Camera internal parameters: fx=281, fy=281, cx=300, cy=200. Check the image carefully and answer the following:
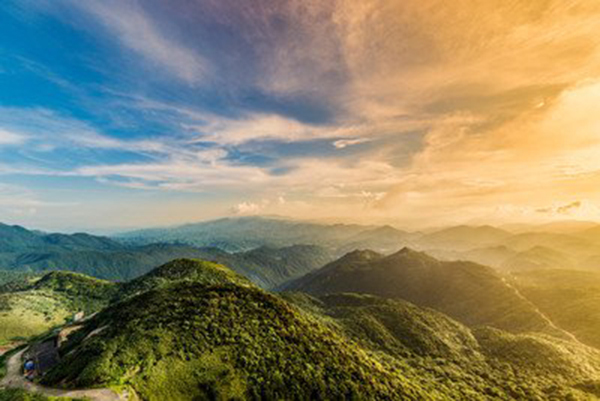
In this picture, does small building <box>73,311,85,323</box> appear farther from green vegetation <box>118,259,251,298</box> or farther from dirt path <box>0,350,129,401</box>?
dirt path <box>0,350,129,401</box>

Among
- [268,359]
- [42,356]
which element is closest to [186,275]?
[42,356]

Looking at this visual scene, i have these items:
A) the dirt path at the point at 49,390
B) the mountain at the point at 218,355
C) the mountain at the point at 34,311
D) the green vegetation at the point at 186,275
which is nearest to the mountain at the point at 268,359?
the mountain at the point at 218,355

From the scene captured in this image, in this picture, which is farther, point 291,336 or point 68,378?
point 291,336

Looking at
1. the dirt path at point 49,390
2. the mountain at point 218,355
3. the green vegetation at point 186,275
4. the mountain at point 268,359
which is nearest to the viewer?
the dirt path at point 49,390

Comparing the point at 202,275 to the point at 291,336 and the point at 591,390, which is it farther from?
the point at 591,390

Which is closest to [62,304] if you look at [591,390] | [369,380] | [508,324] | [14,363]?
[14,363]

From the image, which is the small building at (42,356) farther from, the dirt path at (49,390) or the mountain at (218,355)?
the mountain at (218,355)
